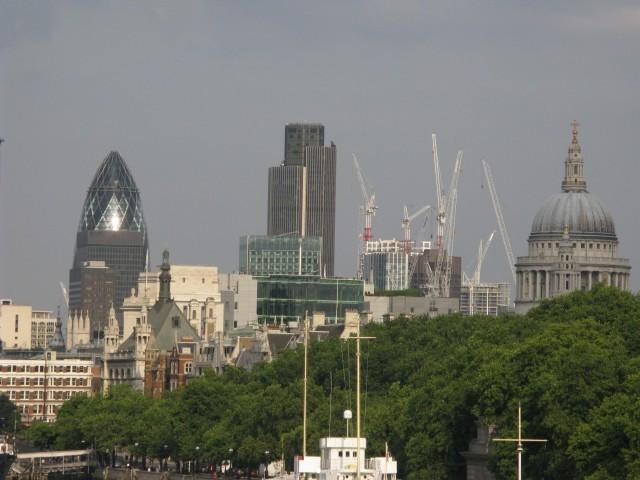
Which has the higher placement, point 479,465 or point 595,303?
point 595,303

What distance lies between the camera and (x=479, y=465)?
557 ft

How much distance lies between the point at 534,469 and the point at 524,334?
4423 cm

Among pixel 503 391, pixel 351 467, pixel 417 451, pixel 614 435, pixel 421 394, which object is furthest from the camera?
pixel 421 394

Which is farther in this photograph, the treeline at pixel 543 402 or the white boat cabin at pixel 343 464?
the white boat cabin at pixel 343 464

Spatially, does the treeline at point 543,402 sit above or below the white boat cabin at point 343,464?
above

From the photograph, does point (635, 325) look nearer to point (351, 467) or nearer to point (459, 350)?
point (459, 350)

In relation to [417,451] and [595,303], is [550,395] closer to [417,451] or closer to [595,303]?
[417,451]

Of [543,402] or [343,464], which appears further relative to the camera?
[543,402]

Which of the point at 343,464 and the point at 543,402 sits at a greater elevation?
the point at 543,402

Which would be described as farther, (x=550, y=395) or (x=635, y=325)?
(x=635, y=325)

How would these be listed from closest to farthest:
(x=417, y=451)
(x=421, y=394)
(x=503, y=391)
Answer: (x=503, y=391)
(x=417, y=451)
(x=421, y=394)

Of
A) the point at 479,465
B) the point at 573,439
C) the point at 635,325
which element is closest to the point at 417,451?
the point at 479,465

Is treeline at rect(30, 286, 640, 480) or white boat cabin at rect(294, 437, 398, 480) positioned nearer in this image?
treeline at rect(30, 286, 640, 480)

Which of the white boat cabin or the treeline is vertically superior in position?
the treeline
